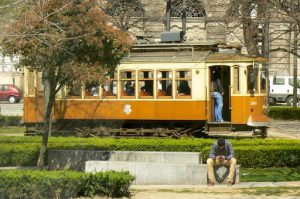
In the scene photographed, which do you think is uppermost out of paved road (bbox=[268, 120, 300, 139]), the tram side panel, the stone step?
the tram side panel

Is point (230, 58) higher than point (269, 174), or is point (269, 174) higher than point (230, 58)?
point (230, 58)

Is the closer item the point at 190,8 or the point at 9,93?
the point at 190,8

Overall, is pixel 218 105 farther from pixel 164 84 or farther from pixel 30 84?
pixel 30 84

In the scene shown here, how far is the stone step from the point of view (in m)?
16.3

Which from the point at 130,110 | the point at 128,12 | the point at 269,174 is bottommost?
the point at 269,174

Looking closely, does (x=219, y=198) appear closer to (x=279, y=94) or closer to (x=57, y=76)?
(x=57, y=76)

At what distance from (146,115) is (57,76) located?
8710 mm

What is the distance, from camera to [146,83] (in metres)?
24.3

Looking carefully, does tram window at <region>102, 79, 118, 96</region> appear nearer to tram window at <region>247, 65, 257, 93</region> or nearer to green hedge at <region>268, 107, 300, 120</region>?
tram window at <region>247, 65, 257, 93</region>

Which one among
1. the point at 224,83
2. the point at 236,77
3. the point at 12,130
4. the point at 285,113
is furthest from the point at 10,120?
the point at 285,113

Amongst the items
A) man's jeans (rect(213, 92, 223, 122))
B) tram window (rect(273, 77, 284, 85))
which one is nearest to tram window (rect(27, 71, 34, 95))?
man's jeans (rect(213, 92, 223, 122))

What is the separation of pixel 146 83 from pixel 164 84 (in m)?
0.63

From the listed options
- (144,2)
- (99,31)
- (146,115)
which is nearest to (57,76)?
→ (99,31)

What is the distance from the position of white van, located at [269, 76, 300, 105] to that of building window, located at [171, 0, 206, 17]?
927 cm
